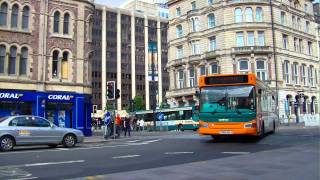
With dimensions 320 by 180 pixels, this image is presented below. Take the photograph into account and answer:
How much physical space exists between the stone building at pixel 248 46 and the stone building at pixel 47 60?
100 feet

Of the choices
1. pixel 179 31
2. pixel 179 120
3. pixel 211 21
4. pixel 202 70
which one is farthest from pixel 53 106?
pixel 179 31

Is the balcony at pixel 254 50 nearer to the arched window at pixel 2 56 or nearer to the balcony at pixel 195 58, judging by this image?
the balcony at pixel 195 58

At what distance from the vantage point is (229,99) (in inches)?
721

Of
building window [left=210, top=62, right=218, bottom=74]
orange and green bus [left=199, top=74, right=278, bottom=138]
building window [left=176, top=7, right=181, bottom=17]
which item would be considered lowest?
orange and green bus [left=199, top=74, right=278, bottom=138]

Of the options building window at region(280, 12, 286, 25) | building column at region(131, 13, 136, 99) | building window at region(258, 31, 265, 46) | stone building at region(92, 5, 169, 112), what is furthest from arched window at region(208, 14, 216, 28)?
building column at region(131, 13, 136, 99)

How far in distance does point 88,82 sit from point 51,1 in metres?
6.33

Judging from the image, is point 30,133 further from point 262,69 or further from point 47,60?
point 262,69

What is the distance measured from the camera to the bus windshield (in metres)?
18.2

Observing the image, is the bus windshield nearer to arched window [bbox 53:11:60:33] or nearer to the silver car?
the silver car

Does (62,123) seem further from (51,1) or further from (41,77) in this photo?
(51,1)

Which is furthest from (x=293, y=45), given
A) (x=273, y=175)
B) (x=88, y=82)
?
(x=273, y=175)

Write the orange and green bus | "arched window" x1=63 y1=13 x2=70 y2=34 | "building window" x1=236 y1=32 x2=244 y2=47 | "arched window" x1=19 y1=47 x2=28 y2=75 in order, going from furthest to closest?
"building window" x1=236 y1=32 x2=244 y2=47, "arched window" x1=63 y1=13 x2=70 y2=34, "arched window" x1=19 y1=47 x2=28 y2=75, the orange and green bus

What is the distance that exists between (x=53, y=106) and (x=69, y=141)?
10451 mm

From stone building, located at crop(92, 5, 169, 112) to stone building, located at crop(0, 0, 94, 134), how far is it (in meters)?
76.0
